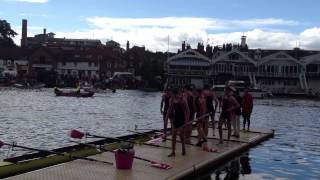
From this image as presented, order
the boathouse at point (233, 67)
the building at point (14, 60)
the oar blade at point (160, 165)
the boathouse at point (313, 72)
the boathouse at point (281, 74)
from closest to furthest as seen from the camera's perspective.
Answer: the oar blade at point (160, 165) < the boathouse at point (281, 74) < the boathouse at point (233, 67) < the boathouse at point (313, 72) < the building at point (14, 60)

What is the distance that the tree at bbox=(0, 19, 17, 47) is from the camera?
156 m

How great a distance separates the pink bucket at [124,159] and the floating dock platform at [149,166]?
0.17m

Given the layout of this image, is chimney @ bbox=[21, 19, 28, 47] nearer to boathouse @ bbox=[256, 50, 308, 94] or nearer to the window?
the window

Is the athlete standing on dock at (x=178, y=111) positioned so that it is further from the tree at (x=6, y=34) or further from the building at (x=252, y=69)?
the tree at (x=6, y=34)

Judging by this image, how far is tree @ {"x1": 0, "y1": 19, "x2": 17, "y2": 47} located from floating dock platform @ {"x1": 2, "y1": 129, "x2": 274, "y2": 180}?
141782 mm

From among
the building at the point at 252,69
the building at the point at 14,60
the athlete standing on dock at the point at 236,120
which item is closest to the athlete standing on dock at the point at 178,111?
the athlete standing on dock at the point at 236,120

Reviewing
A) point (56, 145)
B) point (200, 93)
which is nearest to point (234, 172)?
point (200, 93)

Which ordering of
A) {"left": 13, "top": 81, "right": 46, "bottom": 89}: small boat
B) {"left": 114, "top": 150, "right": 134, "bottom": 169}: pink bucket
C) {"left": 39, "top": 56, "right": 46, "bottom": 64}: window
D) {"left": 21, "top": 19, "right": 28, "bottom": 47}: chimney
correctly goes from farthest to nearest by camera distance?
1. {"left": 21, "top": 19, "right": 28, "bottom": 47}: chimney
2. {"left": 39, "top": 56, "right": 46, "bottom": 64}: window
3. {"left": 13, "top": 81, "right": 46, "bottom": 89}: small boat
4. {"left": 114, "top": 150, "right": 134, "bottom": 169}: pink bucket

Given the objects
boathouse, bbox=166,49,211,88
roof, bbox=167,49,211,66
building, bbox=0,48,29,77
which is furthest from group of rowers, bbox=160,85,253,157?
building, bbox=0,48,29,77

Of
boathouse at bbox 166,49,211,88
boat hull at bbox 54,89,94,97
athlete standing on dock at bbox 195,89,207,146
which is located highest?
boathouse at bbox 166,49,211,88

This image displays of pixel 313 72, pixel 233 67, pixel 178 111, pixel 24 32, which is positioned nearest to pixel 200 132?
pixel 178 111

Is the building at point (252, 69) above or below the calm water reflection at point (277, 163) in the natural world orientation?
above

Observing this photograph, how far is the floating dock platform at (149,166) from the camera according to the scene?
14.2 meters

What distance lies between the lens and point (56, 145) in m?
26.2
